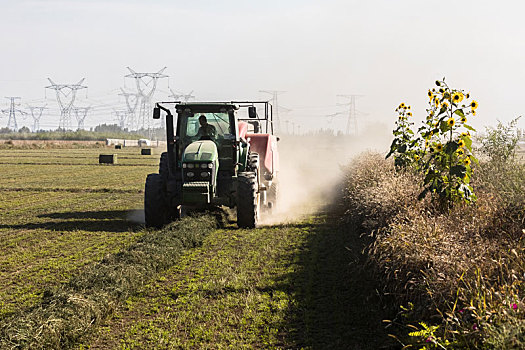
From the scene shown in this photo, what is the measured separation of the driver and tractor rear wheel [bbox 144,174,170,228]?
4.42 ft

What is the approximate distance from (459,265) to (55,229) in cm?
846

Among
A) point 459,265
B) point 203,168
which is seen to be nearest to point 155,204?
point 203,168

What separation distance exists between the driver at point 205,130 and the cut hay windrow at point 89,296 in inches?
115

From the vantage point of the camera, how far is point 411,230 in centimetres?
645

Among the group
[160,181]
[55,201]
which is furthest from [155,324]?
[55,201]

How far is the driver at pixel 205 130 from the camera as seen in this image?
38.8ft

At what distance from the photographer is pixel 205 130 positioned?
11.9 meters

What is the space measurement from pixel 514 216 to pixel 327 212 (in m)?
7.32

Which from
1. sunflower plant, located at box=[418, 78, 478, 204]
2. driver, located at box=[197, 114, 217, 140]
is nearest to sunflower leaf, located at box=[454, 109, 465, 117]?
sunflower plant, located at box=[418, 78, 478, 204]

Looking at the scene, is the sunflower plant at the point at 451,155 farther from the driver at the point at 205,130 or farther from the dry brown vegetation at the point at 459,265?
the driver at the point at 205,130

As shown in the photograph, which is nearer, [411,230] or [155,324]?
[155,324]

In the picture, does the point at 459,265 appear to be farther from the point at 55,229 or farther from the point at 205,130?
the point at 55,229

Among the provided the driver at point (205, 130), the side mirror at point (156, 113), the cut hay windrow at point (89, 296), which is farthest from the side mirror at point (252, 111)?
the cut hay windrow at point (89, 296)

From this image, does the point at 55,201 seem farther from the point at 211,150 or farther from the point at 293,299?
the point at 293,299
